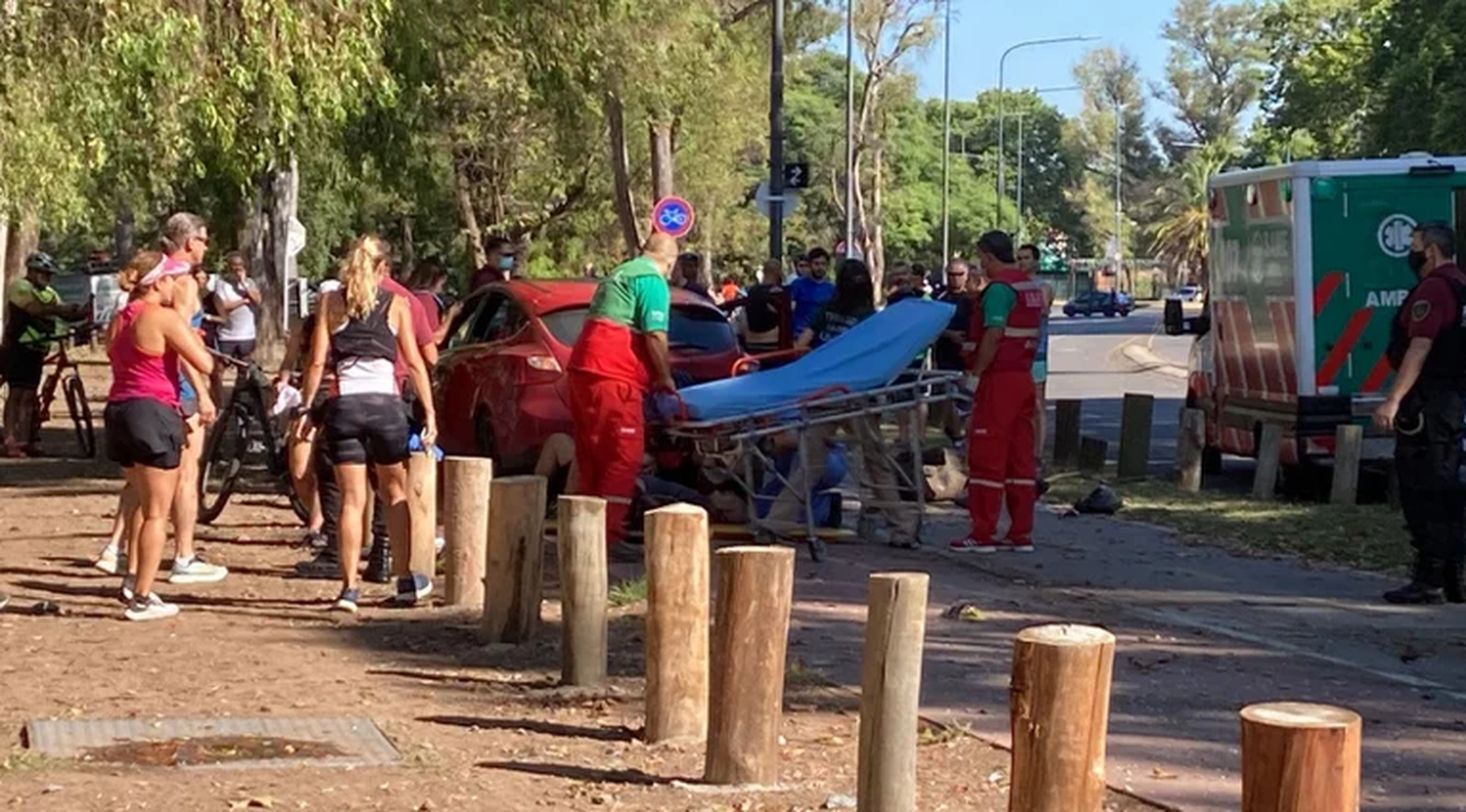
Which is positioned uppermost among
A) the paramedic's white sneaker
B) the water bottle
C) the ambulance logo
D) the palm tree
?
the palm tree

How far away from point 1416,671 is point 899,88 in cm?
6556

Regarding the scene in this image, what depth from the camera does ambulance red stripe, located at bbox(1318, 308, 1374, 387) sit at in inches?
654

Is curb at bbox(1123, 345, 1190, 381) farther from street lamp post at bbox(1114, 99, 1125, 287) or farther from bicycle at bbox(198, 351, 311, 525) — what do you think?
street lamp post at bbox(1114, 99, 1125, 287)

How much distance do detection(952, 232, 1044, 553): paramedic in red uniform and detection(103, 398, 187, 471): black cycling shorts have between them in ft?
16.1

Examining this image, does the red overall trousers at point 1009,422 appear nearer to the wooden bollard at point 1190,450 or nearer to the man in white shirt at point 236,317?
the wooden bollard at point 1190,450

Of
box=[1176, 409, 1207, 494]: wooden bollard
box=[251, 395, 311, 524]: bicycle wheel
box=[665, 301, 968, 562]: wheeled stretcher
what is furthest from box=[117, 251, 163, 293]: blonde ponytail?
box=[1176, 409, 1207, 494]: wooden bollard

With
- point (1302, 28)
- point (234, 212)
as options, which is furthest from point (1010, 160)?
point (234, 212)

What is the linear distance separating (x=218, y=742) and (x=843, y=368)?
5.43m

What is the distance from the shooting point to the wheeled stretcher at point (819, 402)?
12.3m

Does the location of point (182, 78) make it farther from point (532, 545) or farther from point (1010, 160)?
point (1010, 160)

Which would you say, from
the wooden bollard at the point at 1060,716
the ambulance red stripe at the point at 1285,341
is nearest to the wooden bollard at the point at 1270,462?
the ambulance red stripe at the point at 1285,341

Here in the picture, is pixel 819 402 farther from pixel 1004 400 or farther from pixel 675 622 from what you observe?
pixel 675 622

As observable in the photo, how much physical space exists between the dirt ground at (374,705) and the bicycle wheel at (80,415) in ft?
28.5

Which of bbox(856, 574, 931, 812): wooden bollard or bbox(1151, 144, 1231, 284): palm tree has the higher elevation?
bbox(1151, 144, 1231, 284): palm tree
